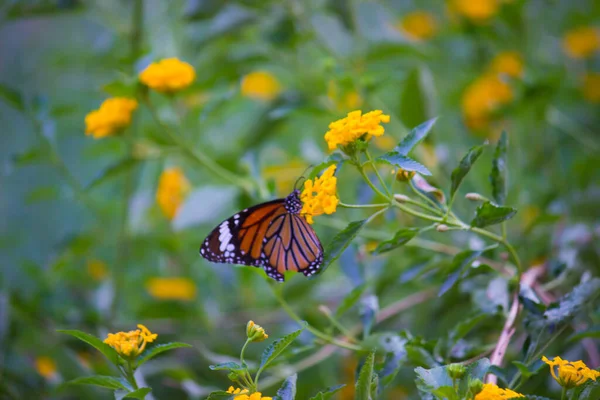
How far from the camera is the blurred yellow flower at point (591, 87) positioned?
166 cm

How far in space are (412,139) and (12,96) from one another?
2.92ft

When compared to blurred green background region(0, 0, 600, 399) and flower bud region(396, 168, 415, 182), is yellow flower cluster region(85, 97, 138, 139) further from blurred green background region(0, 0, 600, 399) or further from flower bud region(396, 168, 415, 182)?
flower bud region(396, 168, 415, 182)

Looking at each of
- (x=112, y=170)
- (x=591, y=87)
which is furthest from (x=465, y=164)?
(x=591, y=87)

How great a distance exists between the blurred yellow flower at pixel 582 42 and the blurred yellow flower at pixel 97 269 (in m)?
1.51

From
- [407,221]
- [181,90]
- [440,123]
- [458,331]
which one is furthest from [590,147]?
[181,90]

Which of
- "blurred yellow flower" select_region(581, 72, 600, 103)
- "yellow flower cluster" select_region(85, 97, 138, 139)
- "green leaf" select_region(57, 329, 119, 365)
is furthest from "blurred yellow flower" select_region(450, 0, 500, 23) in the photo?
"green leaf" select_region(57, 329, 119, 365)

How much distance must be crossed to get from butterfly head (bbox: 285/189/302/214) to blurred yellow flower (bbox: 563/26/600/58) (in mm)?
1319

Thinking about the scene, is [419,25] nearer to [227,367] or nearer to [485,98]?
[485,98]

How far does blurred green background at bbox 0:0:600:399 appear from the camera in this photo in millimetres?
1202

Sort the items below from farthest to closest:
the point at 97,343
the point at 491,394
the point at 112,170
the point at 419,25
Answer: the point at 419,25 < the point at 112,170 < the point at 97,343 < the point at 491,394

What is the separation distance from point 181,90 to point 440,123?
25.4 inches

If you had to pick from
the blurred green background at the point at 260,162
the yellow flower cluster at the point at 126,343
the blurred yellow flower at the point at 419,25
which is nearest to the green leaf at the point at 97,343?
the yellow flower cluster at the point at 126,343

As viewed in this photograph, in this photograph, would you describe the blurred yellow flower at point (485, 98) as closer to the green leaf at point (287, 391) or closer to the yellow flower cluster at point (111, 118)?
the yellow flower cluster at point (111, 118)

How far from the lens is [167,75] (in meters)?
1.03
